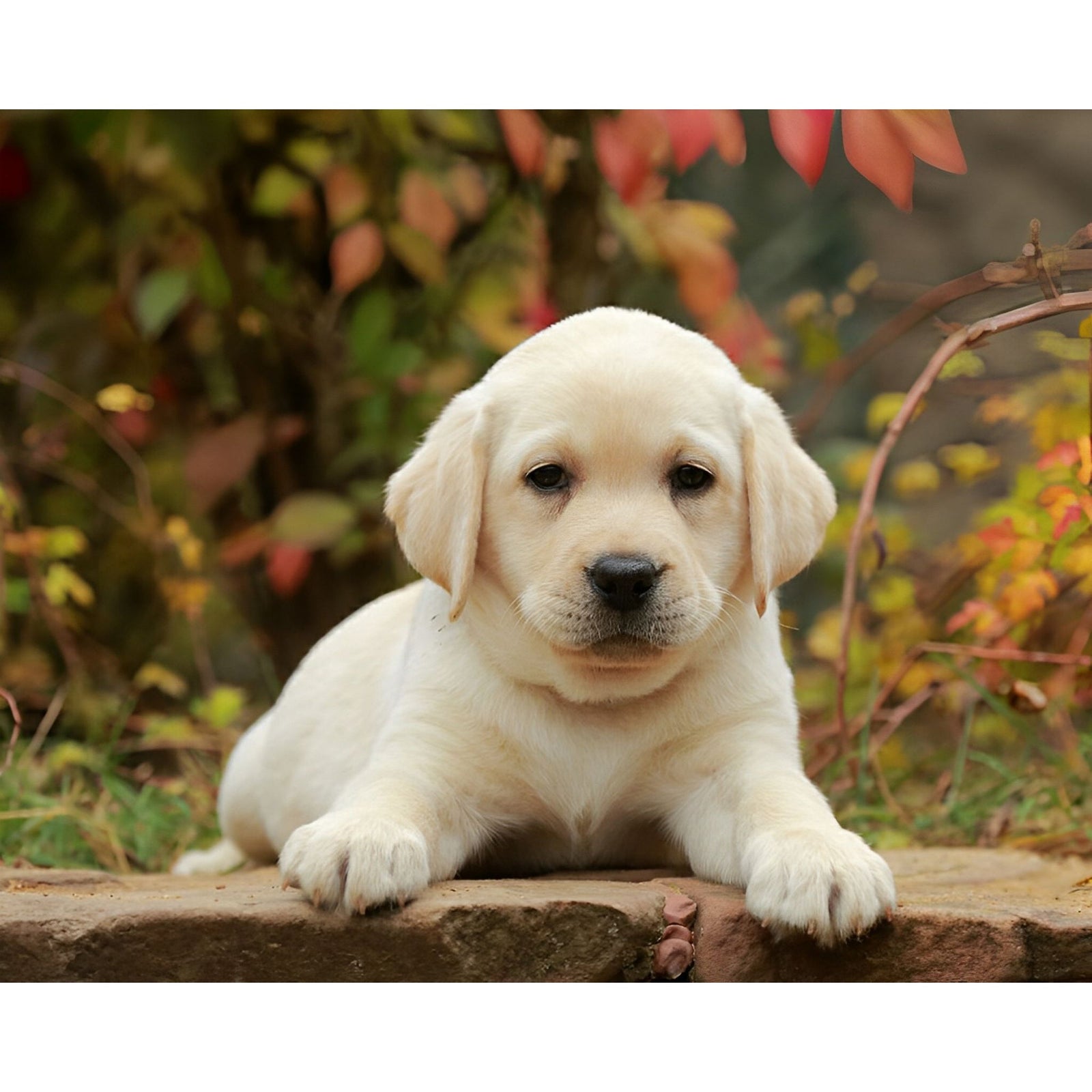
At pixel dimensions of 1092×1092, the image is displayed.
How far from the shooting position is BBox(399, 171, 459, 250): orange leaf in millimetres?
6188

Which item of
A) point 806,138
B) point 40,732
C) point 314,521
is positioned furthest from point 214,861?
point 806,138

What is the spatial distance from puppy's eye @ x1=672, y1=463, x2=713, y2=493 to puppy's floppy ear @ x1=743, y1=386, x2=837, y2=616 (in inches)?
6.1

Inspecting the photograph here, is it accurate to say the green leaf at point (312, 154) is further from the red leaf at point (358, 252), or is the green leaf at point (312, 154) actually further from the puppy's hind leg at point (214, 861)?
the puppy's hind leg at point (214, 861)

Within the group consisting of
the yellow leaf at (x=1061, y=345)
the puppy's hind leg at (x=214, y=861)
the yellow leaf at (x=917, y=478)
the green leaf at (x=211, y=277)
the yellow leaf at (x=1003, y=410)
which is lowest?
the puppy's hind leg at (x=214, y=861)

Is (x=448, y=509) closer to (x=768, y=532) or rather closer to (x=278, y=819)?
(x=768, y=532)

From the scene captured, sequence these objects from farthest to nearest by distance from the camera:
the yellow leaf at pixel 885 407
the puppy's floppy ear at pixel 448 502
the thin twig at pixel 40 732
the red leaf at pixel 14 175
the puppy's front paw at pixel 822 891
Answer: the red leaf at pixel 14 175 < the yellow leaf at pixel 885 407 < the thin twig at pixel 40 732 < the puppy's floppy ear at pixel 448 502 < the puppy's front paw at pixel 822 891

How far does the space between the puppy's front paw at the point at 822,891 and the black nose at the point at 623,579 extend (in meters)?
0.65

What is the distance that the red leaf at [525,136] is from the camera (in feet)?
18.6

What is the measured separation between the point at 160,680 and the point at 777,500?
3988mm

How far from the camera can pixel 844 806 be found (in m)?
5.50

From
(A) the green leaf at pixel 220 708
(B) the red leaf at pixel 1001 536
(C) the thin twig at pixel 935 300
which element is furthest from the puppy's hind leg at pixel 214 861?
(C) the thin twig at pixel 935 300

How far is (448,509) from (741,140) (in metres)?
2.06

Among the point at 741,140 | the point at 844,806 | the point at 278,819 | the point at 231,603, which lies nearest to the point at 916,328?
the point at 741,140

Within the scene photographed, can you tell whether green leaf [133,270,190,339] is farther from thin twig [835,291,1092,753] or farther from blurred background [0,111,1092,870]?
thin twig [835,291,1092,753]
